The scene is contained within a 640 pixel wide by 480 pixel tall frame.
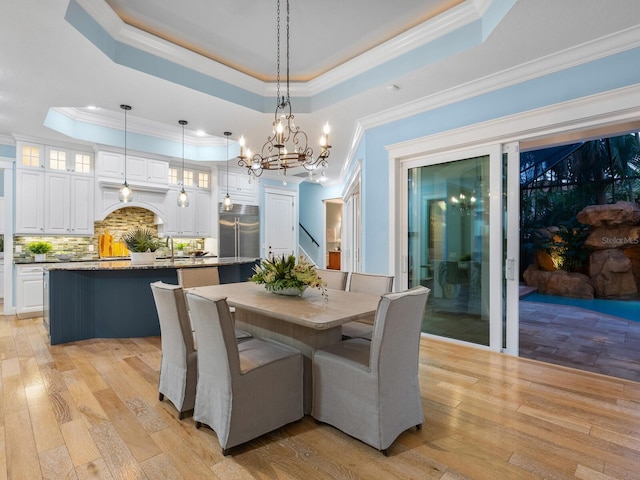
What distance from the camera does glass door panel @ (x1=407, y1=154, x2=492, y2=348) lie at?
3.64m

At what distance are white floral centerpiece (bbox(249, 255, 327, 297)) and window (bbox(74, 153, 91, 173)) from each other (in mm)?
4808

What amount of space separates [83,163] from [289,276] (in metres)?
5.10

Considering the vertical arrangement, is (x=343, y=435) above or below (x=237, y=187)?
below

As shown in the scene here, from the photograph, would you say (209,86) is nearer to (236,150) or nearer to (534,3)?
(236,150)

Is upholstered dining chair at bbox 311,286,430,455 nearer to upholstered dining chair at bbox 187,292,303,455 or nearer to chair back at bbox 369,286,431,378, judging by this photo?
chair back at bbox 369,286,431,378

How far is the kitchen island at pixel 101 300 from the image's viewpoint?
12.8 feet

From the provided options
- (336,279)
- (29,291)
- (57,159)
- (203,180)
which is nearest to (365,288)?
(336,279)

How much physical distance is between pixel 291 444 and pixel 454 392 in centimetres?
140

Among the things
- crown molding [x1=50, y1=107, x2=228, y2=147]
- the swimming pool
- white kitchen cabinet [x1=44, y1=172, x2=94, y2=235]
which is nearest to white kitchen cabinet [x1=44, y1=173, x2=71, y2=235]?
white kitchen cabinet [x1=44, y1=172, x2=94, y2=235]

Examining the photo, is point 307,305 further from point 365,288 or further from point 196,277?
point 196,277

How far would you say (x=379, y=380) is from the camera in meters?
1.88

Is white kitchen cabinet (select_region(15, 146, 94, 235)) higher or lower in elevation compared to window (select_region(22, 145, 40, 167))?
lower

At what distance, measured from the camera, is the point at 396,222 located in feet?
13.8

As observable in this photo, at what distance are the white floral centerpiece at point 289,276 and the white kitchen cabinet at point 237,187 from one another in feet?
15.5
